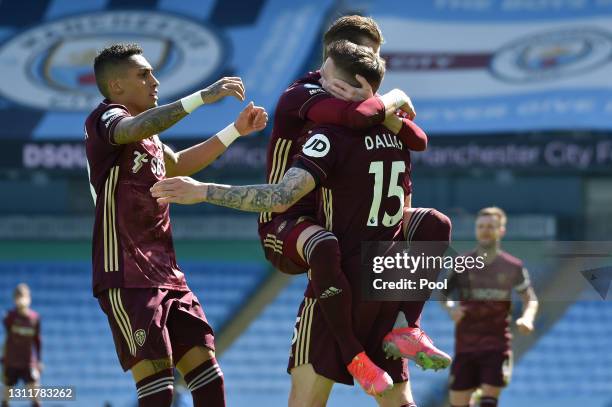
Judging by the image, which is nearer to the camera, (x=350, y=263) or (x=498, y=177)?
(x=350, y=263)

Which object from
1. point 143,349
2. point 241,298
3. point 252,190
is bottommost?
point 143,349

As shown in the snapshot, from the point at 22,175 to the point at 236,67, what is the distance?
3.78 m

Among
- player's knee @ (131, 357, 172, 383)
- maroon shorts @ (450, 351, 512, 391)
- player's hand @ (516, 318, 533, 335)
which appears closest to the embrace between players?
player's knee @ (131, 357, 172, 383)

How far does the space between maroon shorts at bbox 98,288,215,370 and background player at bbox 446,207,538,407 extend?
4.37 m

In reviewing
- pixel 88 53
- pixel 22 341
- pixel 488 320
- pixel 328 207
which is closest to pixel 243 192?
pixel 328 207

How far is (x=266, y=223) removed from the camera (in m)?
5.59

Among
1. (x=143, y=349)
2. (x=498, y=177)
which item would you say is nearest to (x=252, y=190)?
(x=143, y=349)

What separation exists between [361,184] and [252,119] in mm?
1055

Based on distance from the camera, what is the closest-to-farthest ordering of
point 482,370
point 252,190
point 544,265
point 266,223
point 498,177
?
point 252,190 → point 266,223 → point 544,265 → point 482,370 → point 498,177

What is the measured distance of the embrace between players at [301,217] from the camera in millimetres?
5164

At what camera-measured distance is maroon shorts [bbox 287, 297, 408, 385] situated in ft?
17.4

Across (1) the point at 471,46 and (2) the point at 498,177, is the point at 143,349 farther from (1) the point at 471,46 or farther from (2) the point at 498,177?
(1) the point at 471,46

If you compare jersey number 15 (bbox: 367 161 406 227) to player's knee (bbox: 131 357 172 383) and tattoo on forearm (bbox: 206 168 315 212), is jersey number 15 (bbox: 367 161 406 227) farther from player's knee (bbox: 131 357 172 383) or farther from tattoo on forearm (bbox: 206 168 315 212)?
player's knee (bbox: 131 357 172 383)

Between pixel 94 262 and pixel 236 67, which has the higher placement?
pixel 236 67
